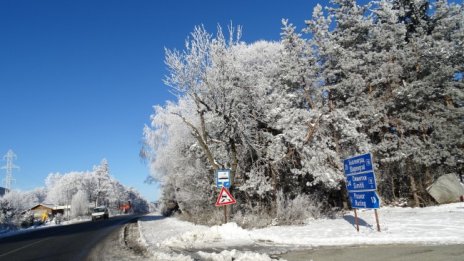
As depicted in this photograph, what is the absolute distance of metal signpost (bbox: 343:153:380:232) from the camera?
12.8m

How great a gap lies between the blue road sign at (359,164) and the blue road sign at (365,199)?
0.82 metres

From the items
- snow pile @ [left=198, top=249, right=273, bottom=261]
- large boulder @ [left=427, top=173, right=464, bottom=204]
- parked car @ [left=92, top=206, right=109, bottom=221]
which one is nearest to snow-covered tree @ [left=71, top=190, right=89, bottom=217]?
parked car @ [left=92, top=206, right=109, bottom=221]

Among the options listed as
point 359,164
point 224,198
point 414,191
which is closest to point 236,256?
point 224,198

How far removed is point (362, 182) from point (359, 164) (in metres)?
0.68

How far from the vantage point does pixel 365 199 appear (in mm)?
13172

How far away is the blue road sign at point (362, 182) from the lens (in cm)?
1285

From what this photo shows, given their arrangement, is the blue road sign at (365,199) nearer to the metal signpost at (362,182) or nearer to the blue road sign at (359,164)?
the metal signpost at (362,182)

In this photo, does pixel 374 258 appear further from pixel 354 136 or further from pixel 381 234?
pixel 354 136

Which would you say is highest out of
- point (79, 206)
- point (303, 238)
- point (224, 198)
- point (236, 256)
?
point (79, 206)

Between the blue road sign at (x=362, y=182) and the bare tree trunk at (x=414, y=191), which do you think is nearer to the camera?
the blue road sign at (x=362, y=182)

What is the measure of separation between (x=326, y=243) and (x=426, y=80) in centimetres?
1590

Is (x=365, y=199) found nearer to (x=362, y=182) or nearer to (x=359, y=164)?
(x=362, y=182)

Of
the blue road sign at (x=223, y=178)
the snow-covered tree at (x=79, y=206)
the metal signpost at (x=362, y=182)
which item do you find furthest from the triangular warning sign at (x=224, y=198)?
the snow-covered tree at (x=79, y=206)

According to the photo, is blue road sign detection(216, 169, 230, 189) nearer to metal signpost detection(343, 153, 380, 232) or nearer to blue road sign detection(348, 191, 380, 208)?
metal signpost detection(343, 153, 380, 232)
